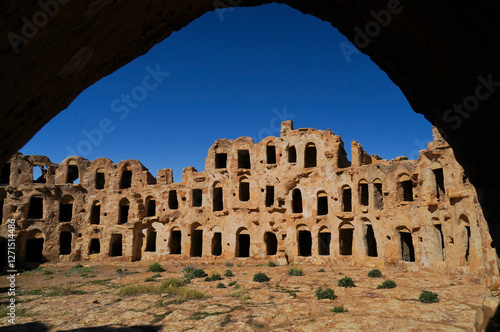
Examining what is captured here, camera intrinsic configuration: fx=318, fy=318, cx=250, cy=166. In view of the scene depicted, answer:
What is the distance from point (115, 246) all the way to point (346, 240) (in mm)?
24902

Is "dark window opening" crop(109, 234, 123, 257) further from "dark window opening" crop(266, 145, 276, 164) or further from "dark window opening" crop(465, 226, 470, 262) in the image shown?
"dark window opening" crop(465, 226, 470, 262)

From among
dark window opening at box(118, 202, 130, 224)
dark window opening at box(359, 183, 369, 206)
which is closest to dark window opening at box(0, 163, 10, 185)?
dark window opening at box(118, 202, 130, 224)

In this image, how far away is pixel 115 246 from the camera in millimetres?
35625

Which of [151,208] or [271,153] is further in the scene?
[151,208]

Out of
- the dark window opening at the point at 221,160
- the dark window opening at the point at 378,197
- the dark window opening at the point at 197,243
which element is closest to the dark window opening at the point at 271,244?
the dark window opening at the point at 197,243

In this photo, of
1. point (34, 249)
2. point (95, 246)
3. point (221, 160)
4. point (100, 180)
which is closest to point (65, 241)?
point (34, 249)

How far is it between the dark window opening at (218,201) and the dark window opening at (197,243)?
3104 mm

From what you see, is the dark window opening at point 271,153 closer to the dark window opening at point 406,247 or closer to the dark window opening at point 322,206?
the dark window opening at point 322,206

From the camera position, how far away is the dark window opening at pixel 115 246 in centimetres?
3450

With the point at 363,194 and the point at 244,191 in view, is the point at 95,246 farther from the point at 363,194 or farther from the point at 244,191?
the point at 363,194

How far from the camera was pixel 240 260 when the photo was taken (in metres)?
29.7

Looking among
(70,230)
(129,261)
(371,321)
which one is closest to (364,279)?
(371,321)

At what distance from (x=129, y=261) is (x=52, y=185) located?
12.1 metres

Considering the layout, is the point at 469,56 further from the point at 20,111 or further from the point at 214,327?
the point at 214,327
